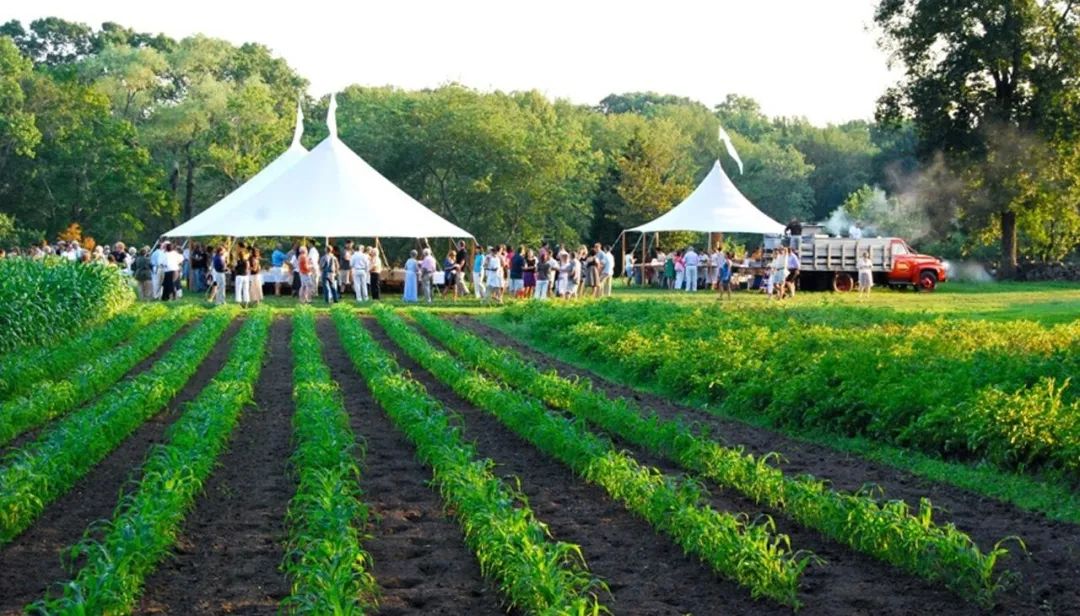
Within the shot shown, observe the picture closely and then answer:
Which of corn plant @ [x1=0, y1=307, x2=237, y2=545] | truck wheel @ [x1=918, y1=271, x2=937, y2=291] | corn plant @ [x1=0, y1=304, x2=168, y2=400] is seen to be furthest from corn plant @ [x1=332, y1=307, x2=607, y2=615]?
truck wheel @ [x1=918, y1=271, x2=937, y2=291]

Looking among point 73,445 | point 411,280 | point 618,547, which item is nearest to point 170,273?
point 411,280

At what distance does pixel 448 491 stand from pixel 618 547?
67.2 inches

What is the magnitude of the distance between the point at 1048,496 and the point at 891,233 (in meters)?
52.7

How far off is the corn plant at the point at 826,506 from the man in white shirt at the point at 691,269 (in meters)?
26.1

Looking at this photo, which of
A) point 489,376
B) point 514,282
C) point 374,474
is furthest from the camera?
point 514,282

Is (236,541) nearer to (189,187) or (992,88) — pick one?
(992,88)

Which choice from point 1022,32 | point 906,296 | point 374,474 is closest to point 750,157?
point 1022,32

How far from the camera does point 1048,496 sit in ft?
33.6

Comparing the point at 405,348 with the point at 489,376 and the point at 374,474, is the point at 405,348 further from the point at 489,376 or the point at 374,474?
the point at 374,474

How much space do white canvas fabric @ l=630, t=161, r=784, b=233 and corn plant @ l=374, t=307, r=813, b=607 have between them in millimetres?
30254

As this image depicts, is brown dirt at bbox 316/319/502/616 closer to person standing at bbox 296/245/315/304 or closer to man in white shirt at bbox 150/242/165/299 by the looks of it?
person standing at bbox 296/245/315/304

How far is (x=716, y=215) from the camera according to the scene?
1768 inches

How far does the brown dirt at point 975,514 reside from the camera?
24.7ft

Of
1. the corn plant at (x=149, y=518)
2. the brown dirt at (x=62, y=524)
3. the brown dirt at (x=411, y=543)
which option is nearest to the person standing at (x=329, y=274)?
the corn plant at (x=149, y=518)
